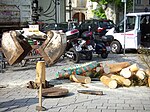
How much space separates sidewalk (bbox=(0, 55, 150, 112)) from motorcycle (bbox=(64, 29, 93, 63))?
4.10 meters

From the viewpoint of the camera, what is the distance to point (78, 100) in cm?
771

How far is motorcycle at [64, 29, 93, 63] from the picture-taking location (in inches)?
543

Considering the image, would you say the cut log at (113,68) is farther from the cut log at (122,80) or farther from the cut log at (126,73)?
the cut log at (122,80)

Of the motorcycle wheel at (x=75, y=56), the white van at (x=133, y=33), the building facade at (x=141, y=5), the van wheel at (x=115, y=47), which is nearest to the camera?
the motorcycle wheel at (x=75, y=56)

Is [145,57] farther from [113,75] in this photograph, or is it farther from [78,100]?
[78,100]

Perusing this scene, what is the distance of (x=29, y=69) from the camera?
1216 cm

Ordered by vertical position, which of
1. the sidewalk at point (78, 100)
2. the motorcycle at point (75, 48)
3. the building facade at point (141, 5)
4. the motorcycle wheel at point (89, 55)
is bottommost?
the sidewalk at point (78, 100)

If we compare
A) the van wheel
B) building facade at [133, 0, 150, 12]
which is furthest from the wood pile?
building facade at [133, 0, 150, 12]

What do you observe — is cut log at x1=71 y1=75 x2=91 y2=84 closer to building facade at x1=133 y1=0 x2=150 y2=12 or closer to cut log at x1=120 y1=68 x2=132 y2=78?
cut log at x1=120 y1=68 x2=132 y2=78

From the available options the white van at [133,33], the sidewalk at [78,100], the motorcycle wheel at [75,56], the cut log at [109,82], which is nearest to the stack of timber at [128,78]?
the cut log at [109,82]

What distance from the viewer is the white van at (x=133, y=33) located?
55.6ft

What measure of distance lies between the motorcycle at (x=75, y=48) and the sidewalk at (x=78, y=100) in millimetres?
4102

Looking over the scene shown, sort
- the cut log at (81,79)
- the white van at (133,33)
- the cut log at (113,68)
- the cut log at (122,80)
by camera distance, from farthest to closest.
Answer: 1. the white van at (133,33)
2. the cut log at (113,68)
3. the cut log at (81,79)
4. the cut log at (122,80)

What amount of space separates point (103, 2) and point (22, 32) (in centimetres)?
2071
